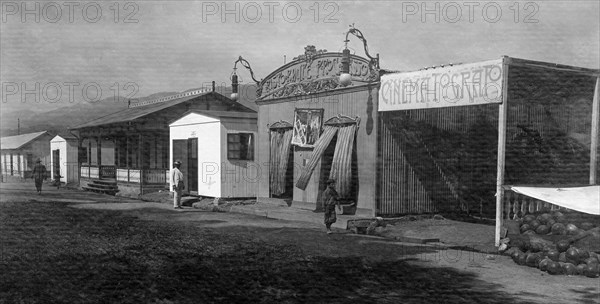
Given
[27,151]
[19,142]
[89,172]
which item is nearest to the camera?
[89,172]

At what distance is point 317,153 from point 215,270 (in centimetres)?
732

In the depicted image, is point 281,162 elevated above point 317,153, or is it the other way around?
point 317,153

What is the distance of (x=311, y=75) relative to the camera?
Answer: 14.8 m

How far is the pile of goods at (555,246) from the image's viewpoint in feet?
24.5

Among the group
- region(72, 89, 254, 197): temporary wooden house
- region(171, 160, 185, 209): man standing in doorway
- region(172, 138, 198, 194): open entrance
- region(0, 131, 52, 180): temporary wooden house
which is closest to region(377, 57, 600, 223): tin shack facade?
region(171, 160, 185, 209): man standing in doorway

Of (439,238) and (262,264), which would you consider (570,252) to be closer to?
(439,238)

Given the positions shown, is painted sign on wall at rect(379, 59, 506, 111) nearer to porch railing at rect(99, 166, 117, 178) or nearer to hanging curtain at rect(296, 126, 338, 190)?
hanging curtain at rect(296, 126, 338, 190)

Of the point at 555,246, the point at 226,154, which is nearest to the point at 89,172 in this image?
the point at 226,154

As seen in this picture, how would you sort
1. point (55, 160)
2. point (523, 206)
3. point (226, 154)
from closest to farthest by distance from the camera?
point (523, 206), point (226, 154), point (55, 160)

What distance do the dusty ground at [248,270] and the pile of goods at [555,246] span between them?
0.68 feet

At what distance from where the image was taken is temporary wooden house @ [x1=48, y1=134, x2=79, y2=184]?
99.0 ft

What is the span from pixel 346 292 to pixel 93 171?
23.1 m

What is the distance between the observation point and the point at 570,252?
25.4ft

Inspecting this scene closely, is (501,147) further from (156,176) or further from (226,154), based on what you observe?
(156,176)
